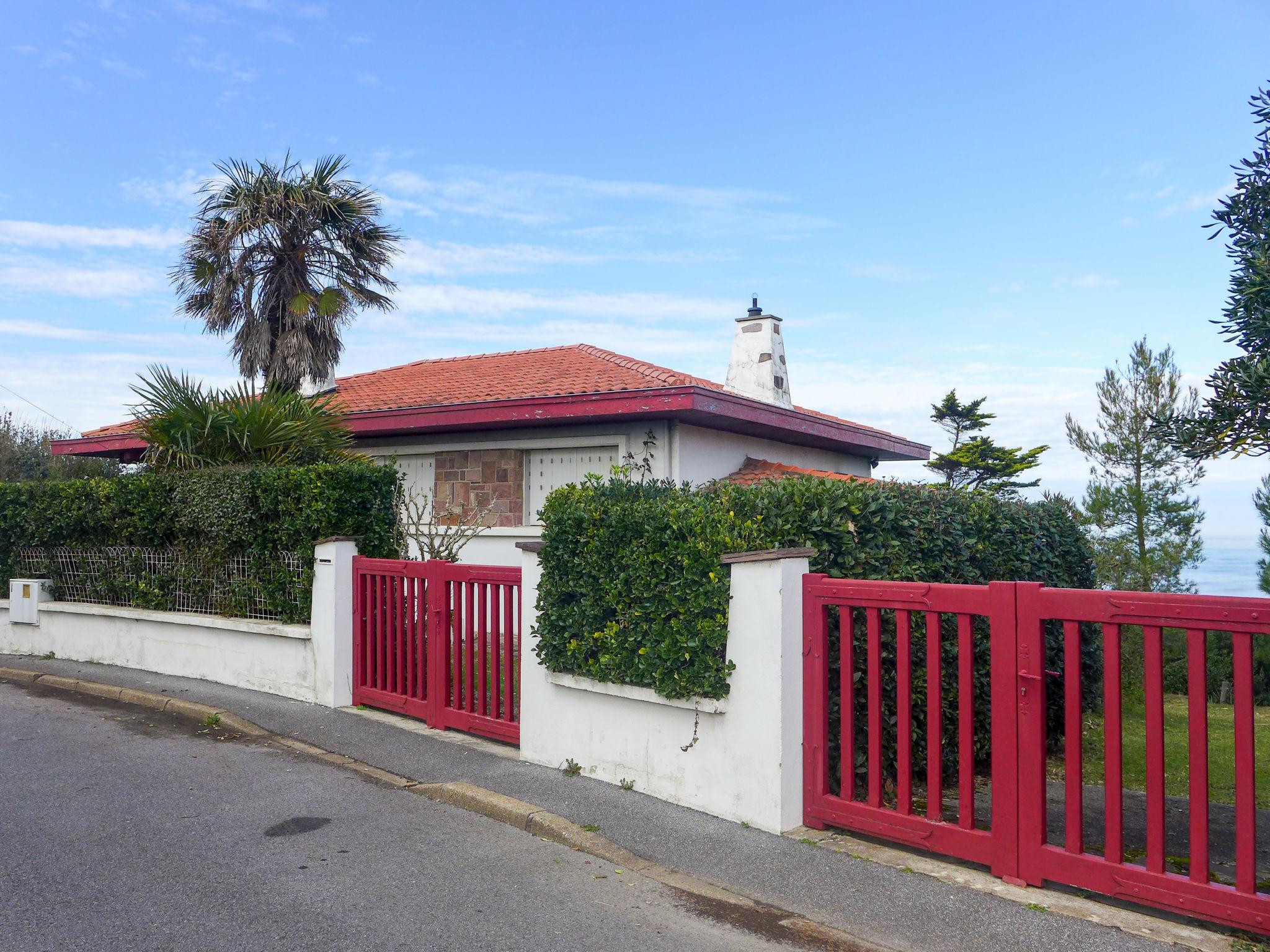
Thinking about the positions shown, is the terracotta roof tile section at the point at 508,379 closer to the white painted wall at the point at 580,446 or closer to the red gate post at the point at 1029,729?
the white painted wall at the point at 580,446

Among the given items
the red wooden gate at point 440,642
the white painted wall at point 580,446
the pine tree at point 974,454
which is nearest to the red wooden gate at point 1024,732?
the red wooden gate at point 440,642

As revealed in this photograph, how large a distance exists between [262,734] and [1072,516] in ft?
27.0

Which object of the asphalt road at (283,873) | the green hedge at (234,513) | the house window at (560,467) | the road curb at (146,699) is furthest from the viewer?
the house window at (560,467)

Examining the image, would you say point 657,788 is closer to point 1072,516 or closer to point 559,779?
point 559,779

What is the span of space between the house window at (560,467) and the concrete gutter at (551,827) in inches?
195

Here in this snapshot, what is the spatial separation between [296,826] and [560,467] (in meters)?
7.63

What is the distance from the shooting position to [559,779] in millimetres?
7043

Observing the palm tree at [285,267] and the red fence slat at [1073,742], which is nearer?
the red fence slat at [1073,742]

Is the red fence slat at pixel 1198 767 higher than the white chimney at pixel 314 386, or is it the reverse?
the white chimney at pixel 314 386

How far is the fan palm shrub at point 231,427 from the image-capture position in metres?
11.8

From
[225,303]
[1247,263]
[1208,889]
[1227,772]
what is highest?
[225,303]

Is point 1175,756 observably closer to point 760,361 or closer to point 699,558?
point 699,558

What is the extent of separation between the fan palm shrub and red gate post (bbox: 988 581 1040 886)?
350 inches

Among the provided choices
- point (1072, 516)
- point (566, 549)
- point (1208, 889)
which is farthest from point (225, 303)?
point (1208, 889)
